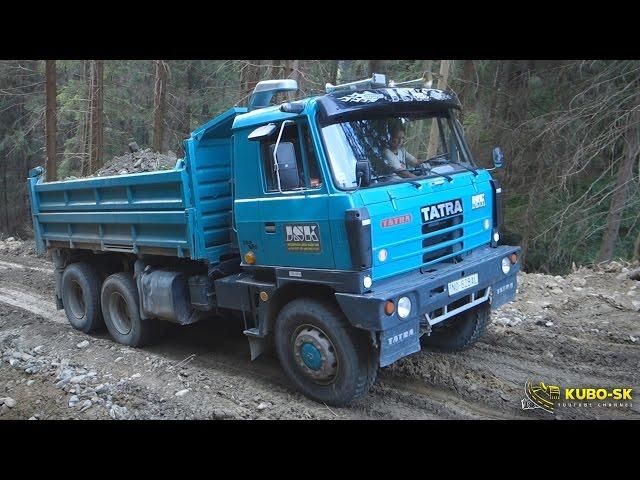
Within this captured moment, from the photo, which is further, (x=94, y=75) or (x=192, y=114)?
(x=192, y=114)

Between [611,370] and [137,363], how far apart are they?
17.6 ft

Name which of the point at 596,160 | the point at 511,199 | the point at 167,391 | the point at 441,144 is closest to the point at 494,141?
the point at 511,199

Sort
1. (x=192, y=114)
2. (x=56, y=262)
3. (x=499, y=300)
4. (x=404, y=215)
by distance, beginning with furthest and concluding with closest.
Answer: (x=192, y=114) < (x=56, y=262) < (x=499, y=300) < (x=404, y=215)

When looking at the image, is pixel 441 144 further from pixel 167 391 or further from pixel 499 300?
pixel 167 391

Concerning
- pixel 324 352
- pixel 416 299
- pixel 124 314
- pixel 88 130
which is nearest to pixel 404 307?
pixel 416 299

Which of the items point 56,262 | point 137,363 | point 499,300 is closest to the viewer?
point 499,300

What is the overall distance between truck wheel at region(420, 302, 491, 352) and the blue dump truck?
0.02 meters

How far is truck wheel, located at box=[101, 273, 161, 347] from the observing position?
723 cm

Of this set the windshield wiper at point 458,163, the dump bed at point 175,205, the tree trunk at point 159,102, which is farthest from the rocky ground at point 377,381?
the tree trunk at point 159,102

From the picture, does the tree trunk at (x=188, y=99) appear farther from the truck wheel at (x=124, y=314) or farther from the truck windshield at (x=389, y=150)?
the truck windshield at (x=389, y=150)

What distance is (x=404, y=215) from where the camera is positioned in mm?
4840

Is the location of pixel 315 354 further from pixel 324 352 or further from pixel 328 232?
pixel 328 232

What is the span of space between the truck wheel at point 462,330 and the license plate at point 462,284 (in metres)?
0.70

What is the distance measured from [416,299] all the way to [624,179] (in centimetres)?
945
